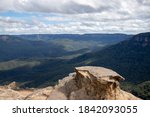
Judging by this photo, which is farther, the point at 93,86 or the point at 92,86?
the point at 92,86

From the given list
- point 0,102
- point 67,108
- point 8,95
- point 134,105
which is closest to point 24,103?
point 0,102

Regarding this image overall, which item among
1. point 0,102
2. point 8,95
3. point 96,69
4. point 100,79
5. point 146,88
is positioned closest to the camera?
point 0,102

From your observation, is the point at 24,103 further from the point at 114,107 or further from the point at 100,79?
the point at 100,79

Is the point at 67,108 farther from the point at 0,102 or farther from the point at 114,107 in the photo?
the point at 0,102

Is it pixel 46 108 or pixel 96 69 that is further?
pixel 96 69

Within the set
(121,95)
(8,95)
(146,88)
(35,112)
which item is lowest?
(146,88)

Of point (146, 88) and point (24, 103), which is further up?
point (24, 103)

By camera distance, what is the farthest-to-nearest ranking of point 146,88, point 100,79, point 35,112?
point 146,88 < point 100,79 < point 35,112
